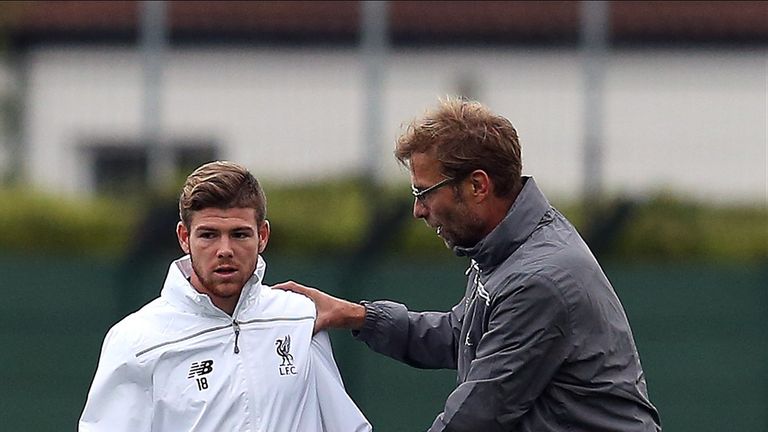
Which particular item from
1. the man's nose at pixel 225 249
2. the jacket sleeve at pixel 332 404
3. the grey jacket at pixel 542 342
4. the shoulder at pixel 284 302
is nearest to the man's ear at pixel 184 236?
the man's nose at pixel 225 249

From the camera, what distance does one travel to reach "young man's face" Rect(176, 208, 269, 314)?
166 inches

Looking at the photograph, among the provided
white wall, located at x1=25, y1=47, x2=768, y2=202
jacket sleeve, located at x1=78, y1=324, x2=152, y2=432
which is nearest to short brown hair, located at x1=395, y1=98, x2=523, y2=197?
jacket sleeve, located at x1=78, y1=324, x2=152, y2=432

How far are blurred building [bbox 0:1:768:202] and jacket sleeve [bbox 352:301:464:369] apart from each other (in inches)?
283

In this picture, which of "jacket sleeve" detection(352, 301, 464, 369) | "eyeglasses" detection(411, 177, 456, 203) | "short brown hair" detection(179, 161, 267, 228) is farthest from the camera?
"jacket sleeve" detection(352, 301, 464, 369)

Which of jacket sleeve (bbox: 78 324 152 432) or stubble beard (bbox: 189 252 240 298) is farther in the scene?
stubble beard (bbox: 189 252 240 298)

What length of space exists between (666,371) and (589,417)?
17.9 feet

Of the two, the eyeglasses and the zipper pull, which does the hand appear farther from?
the eyeglasses

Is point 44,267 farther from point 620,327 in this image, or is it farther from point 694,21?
point 694,21

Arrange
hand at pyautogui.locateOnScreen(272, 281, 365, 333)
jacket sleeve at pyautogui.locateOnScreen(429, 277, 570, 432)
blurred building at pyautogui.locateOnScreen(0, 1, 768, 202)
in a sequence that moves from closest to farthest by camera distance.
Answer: jacket sleeve at pyautogui.locateOnScreen(429, 277, 570, 432), hand at pyautogui.locateOnScreen(272, 281, 365, 333), blurred building at pyautogui.locateOnScreen(0, 1, 768, 202)

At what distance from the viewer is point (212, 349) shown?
4258 millimetres

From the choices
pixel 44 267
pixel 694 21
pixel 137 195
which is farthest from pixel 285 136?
pixel 44 267

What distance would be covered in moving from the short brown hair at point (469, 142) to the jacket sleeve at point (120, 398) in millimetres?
863

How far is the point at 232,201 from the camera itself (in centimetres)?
423

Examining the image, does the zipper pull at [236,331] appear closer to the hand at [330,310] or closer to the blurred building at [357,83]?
the hand at [330,310]
